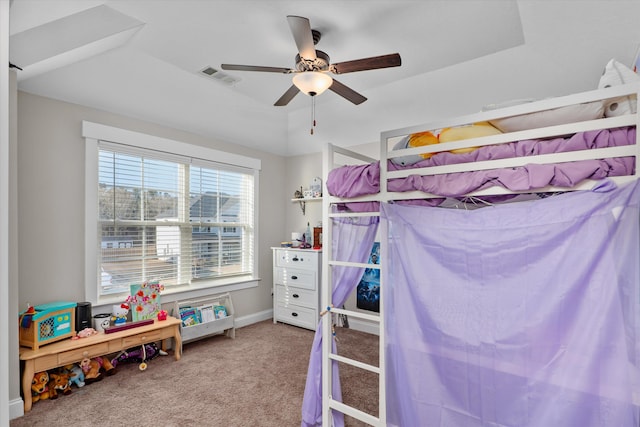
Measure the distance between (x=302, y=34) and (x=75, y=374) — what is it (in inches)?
126

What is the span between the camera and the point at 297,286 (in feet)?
14.0

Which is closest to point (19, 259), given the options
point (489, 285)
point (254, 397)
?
point (254, 397)

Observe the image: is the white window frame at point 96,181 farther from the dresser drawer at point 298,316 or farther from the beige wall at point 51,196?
the dresser drawer at point 298,316

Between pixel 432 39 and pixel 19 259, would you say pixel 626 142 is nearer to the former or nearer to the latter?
pixel 432 39

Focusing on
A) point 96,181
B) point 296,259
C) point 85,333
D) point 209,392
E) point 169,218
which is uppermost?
point 96,181

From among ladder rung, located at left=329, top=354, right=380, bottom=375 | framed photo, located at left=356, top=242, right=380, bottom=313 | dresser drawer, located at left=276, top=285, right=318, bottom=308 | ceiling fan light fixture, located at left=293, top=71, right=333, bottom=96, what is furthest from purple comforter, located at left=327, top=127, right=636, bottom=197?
dresser drawer, located at left=276, top=285, right=318, bottom=308

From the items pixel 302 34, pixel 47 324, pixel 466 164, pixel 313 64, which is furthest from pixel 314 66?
pixel 47 324

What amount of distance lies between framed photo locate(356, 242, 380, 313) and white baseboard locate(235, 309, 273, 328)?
4.58ft

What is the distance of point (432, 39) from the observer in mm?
2701

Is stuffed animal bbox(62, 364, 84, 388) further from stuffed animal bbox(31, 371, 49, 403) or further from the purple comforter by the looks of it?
the purple comforter

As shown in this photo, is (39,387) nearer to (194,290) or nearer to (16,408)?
(16,408)

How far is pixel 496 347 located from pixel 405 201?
35.7 inches

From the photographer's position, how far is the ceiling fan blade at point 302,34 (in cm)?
184

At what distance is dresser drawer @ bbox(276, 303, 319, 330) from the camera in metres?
4.10
